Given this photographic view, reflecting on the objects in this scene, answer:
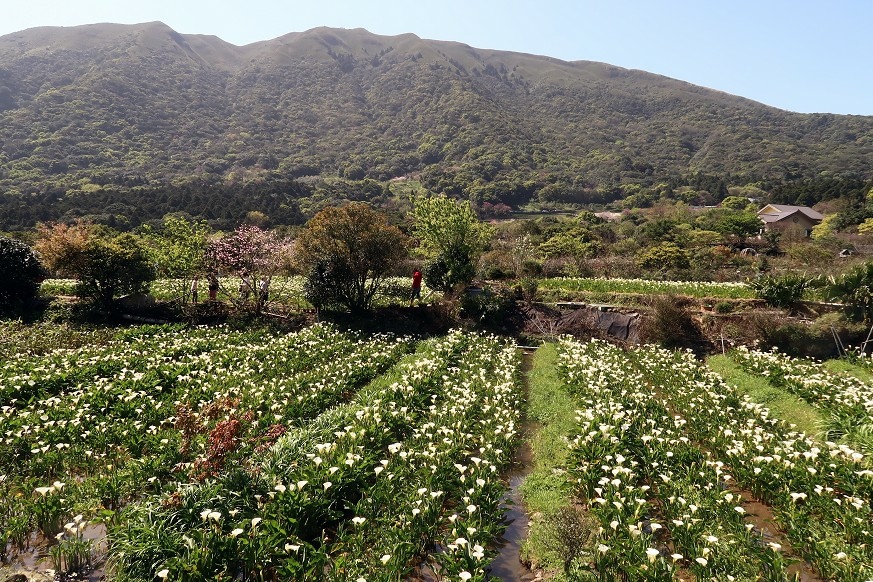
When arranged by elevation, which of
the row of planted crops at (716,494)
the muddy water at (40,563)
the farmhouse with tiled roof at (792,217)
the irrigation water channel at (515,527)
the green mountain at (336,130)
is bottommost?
the irrigation water channel at (515,527)

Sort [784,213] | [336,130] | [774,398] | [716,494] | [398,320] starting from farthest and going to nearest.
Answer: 1. [336,130]
2. [784,213]
3. [398,320]
4. [774,398]
5. [716,494]

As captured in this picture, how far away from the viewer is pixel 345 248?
61.9 feet

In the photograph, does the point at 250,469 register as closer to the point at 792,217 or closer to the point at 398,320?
the point at 398,320

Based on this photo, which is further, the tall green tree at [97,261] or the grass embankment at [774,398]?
the tall green tree at [97,261]

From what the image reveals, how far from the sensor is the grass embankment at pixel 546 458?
6.06 metres

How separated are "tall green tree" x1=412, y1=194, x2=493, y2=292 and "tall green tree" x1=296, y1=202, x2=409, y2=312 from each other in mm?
2967

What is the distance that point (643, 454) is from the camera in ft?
25.7

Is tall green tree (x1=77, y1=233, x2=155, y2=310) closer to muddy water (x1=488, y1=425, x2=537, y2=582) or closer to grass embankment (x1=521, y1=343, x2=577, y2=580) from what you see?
grass embankment (x1=521, y1=343, x2=577, y2=580)

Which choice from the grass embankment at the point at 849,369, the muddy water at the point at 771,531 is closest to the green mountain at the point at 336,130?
the grass embankment at the point at 849,369

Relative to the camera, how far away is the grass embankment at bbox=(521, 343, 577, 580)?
6059mm

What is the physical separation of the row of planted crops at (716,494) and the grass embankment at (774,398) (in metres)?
0.64

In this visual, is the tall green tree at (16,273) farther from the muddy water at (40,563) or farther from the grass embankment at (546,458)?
the grass embankment at (546,458)

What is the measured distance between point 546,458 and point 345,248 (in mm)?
12692

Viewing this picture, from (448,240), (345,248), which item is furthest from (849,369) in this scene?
(345,248)
